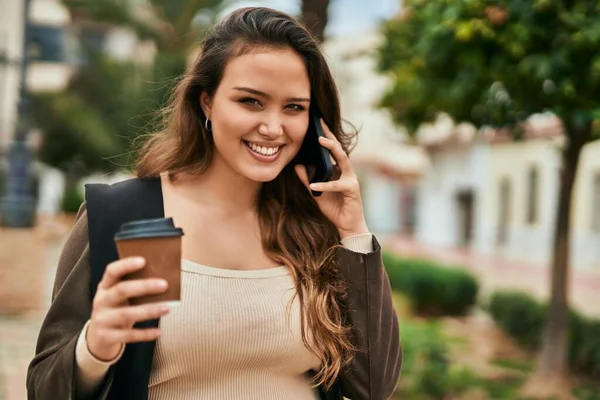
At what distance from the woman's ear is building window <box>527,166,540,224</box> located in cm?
2427

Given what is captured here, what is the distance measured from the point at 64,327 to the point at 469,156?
29.9 m

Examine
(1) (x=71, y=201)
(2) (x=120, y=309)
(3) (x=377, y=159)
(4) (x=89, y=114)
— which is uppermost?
(4) (x=89, y=114)

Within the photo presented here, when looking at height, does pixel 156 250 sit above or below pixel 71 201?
below

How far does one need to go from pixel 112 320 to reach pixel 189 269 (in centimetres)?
49

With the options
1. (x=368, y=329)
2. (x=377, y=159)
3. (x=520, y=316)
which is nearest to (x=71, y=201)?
(x=377, y=159)

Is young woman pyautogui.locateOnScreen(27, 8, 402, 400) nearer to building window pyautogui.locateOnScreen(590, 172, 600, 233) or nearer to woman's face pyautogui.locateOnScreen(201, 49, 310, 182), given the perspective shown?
woman's face pyautogui.locateOnScreen(201, 49, 310, 182)

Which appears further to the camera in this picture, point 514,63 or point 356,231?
point 514,63

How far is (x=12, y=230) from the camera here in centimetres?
1023

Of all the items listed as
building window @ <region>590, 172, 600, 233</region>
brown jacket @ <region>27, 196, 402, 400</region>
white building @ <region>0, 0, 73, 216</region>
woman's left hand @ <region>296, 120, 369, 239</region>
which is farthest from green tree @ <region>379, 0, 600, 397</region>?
white building @ <region>0, 0, 73, 216</region>

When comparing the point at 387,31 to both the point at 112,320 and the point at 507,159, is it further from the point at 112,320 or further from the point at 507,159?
the point at 507,159

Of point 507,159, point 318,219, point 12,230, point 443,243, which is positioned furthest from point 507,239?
point 318,219

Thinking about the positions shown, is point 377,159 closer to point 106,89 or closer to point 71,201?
point 71,201

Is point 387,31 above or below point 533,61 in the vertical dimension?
above

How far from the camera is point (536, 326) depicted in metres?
8.54
